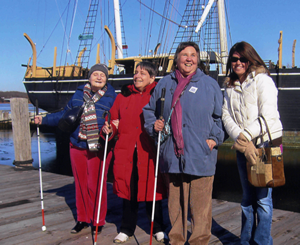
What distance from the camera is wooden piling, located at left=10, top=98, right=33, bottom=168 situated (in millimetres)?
6309

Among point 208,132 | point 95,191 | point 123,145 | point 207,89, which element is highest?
point 207,89

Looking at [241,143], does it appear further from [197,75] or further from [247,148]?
[197,75]

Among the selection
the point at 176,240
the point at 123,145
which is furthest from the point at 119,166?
the point at 176,240

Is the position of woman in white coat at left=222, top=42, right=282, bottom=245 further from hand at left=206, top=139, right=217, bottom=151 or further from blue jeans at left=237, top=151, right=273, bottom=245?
hand at left=206, top=139, right=217, bottom=151

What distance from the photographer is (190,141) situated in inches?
88.1

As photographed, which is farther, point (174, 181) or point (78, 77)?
point (78, 77)

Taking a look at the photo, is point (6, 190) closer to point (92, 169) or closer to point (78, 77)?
point (92, 169)

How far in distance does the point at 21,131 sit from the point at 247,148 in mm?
5423

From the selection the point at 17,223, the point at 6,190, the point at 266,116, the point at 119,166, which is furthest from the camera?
the point at 6,190

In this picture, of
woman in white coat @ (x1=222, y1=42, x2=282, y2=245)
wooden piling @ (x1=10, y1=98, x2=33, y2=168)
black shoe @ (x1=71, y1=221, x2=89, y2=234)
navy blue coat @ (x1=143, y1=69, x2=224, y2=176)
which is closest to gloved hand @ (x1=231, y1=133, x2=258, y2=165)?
woman in white coat @ (x1=222, y1=42, x2=282, y2=245)

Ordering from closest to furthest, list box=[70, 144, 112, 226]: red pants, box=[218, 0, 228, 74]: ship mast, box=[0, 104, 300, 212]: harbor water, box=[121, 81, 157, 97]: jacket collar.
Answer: box=[121, 81, 157, 97]: jacket collar, box=[70, 144, 112, 226]: red pants, box=[0, 104, 300, 212]: harbor water, box=[218, 0, 228, 74]: ship mast

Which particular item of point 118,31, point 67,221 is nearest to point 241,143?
point 67,221

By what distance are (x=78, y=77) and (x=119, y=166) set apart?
43.3 feet

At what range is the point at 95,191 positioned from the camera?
114 inches
